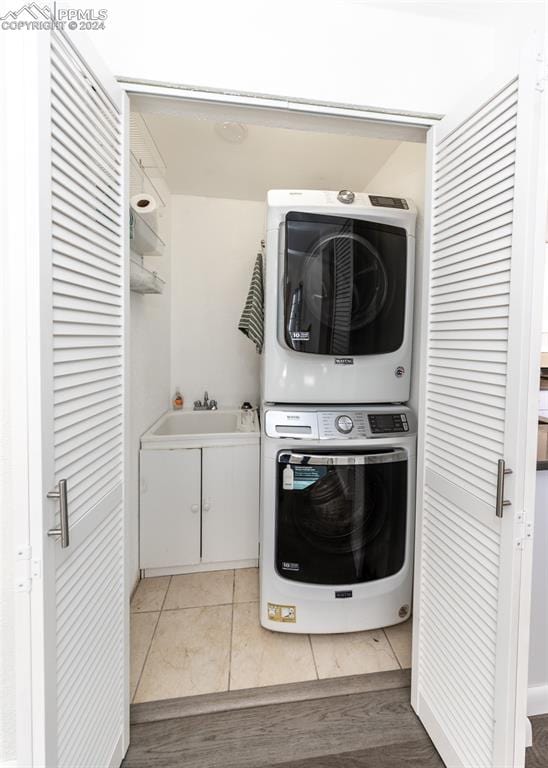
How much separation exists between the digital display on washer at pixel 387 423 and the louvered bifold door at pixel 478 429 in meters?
0.28

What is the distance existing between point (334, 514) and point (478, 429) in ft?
2.65

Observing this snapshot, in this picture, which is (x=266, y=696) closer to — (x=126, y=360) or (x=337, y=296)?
(x=126, y=360)

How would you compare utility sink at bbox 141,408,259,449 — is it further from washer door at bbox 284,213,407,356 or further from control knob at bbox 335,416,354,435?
Result: washer door at bbox 284,213,407,356

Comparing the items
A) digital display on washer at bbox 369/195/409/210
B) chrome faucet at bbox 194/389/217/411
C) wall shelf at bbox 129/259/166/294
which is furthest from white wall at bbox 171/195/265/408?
digital display on washer at bbox 369/195/409/210

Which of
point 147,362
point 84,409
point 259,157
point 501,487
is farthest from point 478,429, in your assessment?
point 259,157

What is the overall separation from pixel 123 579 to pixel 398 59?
1970mm

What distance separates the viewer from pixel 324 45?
112 cm

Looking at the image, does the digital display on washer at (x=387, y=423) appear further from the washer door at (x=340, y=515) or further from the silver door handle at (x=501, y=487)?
the silver door handle at (x=501, y=487)

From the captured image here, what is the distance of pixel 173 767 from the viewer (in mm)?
1121

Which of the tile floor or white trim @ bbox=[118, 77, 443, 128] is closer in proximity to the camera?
white trim @ bbox=[118, 77, 443, 128]

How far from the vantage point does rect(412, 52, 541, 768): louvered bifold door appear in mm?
886

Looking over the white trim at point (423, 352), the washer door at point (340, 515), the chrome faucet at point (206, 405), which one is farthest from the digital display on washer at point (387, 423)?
the chrome faucet at point (206, 405)

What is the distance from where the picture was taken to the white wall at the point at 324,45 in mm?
1042

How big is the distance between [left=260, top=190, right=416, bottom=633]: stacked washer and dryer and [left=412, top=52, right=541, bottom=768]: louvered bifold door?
1.01 feet
